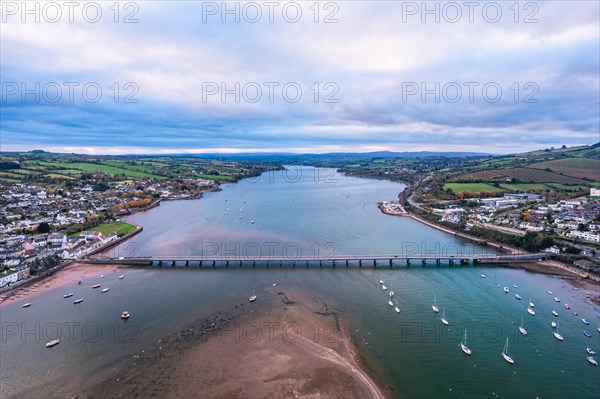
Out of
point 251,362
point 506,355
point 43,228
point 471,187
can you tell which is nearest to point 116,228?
point 43,228

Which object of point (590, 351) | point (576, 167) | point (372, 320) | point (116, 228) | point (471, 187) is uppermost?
point (576, 167)

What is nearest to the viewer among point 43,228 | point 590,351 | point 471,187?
point 590,351

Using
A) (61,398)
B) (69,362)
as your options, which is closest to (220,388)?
(61,398)

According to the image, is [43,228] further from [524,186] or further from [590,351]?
[524,186]

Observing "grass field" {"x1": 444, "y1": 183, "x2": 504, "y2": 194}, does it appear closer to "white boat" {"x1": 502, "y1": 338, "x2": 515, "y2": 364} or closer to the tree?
"white boat" {"x1": 502, "y1": 338, "x2": 515, "y2": 364}

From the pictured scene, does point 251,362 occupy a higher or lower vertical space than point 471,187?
lower

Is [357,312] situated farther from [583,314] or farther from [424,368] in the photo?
[583,314]
